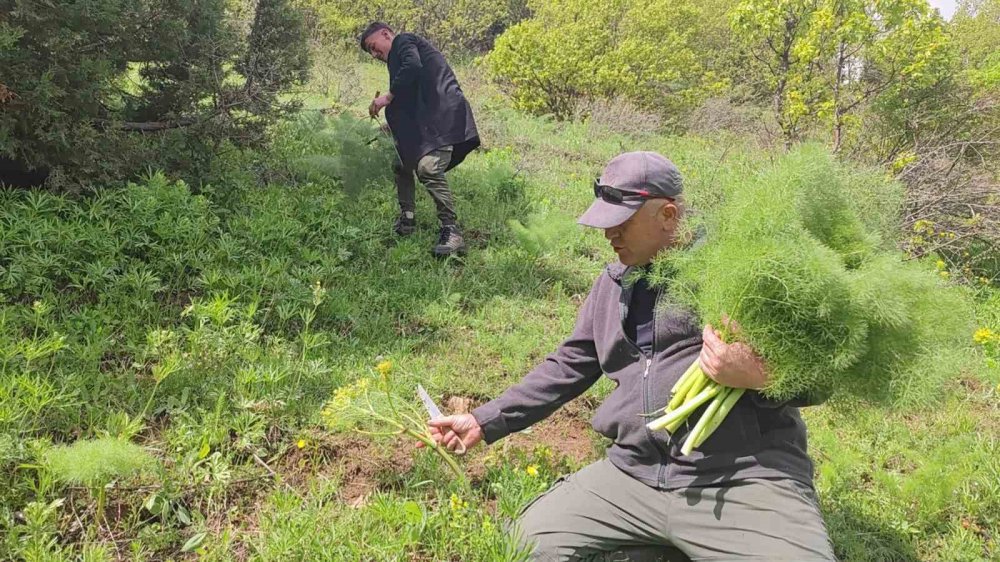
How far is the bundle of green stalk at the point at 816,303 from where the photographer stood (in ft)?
6.46

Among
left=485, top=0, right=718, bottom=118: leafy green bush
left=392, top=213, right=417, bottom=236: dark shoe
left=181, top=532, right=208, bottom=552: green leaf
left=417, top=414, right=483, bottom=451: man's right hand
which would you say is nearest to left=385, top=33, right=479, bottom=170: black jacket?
left=392, top=213, right=417, bottom=236: dark shoe

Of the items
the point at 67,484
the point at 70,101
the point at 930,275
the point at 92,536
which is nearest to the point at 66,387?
the point at 67,484

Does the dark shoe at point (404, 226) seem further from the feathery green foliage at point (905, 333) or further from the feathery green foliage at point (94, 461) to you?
the feathery green foliage at point (905, 333)

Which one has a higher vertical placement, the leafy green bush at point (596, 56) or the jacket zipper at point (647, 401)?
the leafy green bush at point (596, 56)

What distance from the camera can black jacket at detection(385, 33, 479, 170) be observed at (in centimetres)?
525

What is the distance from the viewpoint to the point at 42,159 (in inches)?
167

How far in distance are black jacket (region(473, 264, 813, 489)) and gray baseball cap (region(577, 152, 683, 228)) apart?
31 cm

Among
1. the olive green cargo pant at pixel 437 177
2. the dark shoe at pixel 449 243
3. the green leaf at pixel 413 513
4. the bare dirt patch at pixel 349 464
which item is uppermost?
the olive green cargo pant at pixel 437 177

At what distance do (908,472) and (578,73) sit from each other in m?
11.4

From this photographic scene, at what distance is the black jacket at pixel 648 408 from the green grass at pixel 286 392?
0.39 meters

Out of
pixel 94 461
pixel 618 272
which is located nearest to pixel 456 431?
pixel 618 272

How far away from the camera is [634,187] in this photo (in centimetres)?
238

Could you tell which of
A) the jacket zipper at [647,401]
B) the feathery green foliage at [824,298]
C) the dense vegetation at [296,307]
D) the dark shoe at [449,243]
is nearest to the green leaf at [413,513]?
the dense vegetation at [296,307]

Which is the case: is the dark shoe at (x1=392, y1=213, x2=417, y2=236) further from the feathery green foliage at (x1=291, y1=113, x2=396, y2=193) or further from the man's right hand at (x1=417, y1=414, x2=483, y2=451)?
the man's right hand at (x1=417, y1=414, x2=483, y2=451)
